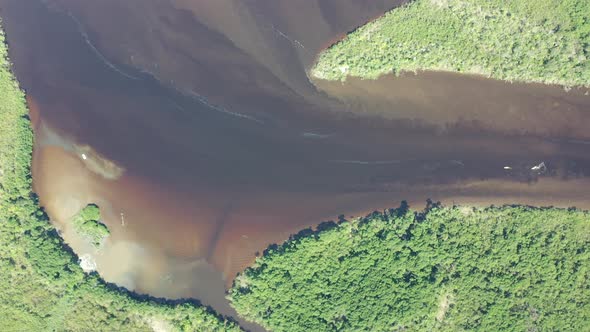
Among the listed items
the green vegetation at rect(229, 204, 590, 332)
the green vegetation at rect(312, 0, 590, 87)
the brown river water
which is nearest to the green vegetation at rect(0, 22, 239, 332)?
the brown river water

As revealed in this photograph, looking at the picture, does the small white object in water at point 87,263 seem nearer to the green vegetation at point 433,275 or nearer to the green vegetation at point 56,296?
the green vegetation at point 56,296

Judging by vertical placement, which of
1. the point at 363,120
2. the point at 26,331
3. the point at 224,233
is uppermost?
the point at 363,120

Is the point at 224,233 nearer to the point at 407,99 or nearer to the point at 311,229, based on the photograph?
the point at 311,229

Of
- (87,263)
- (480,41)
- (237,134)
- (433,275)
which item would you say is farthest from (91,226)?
Result: (480,41)

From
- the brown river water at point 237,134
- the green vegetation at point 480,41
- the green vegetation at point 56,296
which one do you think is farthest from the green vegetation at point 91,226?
the green vegetation at point 480,41

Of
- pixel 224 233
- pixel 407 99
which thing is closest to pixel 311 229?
pixel 224 233

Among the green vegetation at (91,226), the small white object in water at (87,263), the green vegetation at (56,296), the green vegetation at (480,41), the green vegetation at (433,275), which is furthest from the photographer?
the green vegetation at (480,41)
